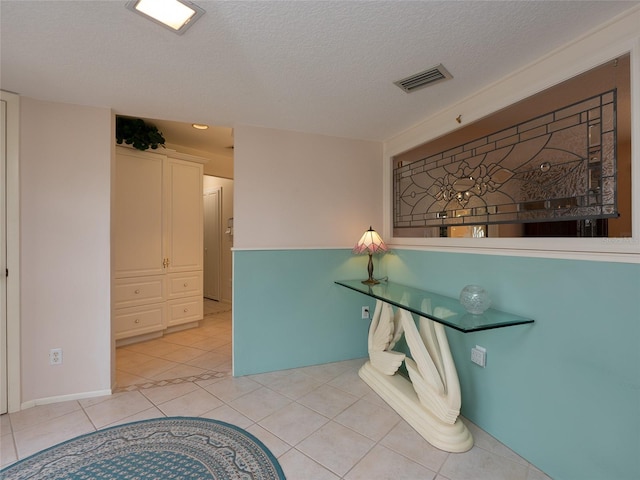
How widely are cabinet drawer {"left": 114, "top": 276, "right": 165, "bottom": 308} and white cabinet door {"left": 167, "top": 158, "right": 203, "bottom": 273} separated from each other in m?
0.25

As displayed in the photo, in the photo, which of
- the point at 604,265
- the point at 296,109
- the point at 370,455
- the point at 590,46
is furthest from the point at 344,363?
the point at 590,46

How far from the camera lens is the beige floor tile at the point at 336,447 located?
1598mm

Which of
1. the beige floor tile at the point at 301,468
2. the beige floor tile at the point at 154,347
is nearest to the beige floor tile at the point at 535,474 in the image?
the beige floor tile at the point at 301,468

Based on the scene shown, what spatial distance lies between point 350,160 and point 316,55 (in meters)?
1.44

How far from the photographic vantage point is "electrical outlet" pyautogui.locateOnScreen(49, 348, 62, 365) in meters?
2.20

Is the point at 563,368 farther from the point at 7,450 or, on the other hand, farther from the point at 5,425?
the point at 5,425

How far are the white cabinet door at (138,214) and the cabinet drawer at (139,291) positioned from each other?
0.08 m

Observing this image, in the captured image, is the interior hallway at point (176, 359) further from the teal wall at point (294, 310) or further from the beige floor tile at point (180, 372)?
the teal wall at point (294, 310)

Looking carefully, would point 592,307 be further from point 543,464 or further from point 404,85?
point 404,85

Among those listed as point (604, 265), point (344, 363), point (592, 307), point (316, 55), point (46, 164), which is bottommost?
point (344, 363)

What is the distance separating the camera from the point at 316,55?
1.62 m

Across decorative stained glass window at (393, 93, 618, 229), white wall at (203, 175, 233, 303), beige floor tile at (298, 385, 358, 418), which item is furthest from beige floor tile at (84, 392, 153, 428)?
white wall at (203, 175, 233, 303)

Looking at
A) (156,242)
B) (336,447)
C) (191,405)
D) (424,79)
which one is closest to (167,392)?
(191,405)

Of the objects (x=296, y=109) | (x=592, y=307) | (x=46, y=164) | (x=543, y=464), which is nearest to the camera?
(x=592, y=307)
